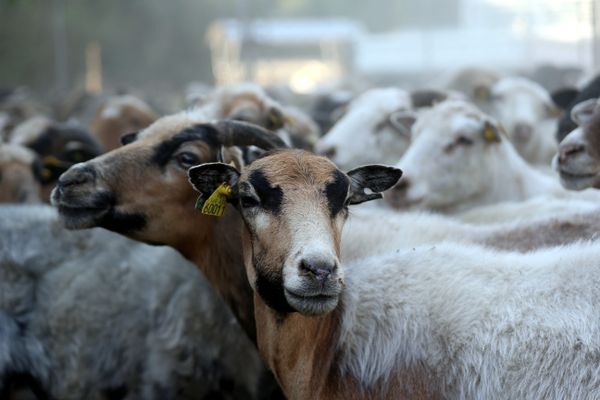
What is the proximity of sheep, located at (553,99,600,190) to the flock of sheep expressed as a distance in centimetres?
1

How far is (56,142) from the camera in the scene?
371 inches

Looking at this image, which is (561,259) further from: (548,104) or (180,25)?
(180,25)

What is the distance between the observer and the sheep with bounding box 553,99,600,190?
5.58 m

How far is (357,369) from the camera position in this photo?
4074 millimetres

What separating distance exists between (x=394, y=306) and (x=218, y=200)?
40.8 inches

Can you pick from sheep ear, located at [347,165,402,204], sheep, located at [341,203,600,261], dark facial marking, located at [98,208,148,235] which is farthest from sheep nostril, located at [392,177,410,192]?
dark facial marking, located at [98,208,148,235]

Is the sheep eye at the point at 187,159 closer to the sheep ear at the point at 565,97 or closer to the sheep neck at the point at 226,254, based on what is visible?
the sheep neck at the point at 226,254

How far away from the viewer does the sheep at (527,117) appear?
9609 millimetres

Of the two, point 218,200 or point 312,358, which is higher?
point 218,200

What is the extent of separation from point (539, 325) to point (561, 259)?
0.41m

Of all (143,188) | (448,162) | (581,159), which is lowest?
(448,162)

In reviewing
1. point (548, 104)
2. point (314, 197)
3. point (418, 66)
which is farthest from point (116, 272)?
point (418, 66)

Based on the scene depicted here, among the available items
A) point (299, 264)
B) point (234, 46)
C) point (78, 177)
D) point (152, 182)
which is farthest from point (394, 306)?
point (234, 46)

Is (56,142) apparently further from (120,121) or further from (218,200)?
(218,200)
